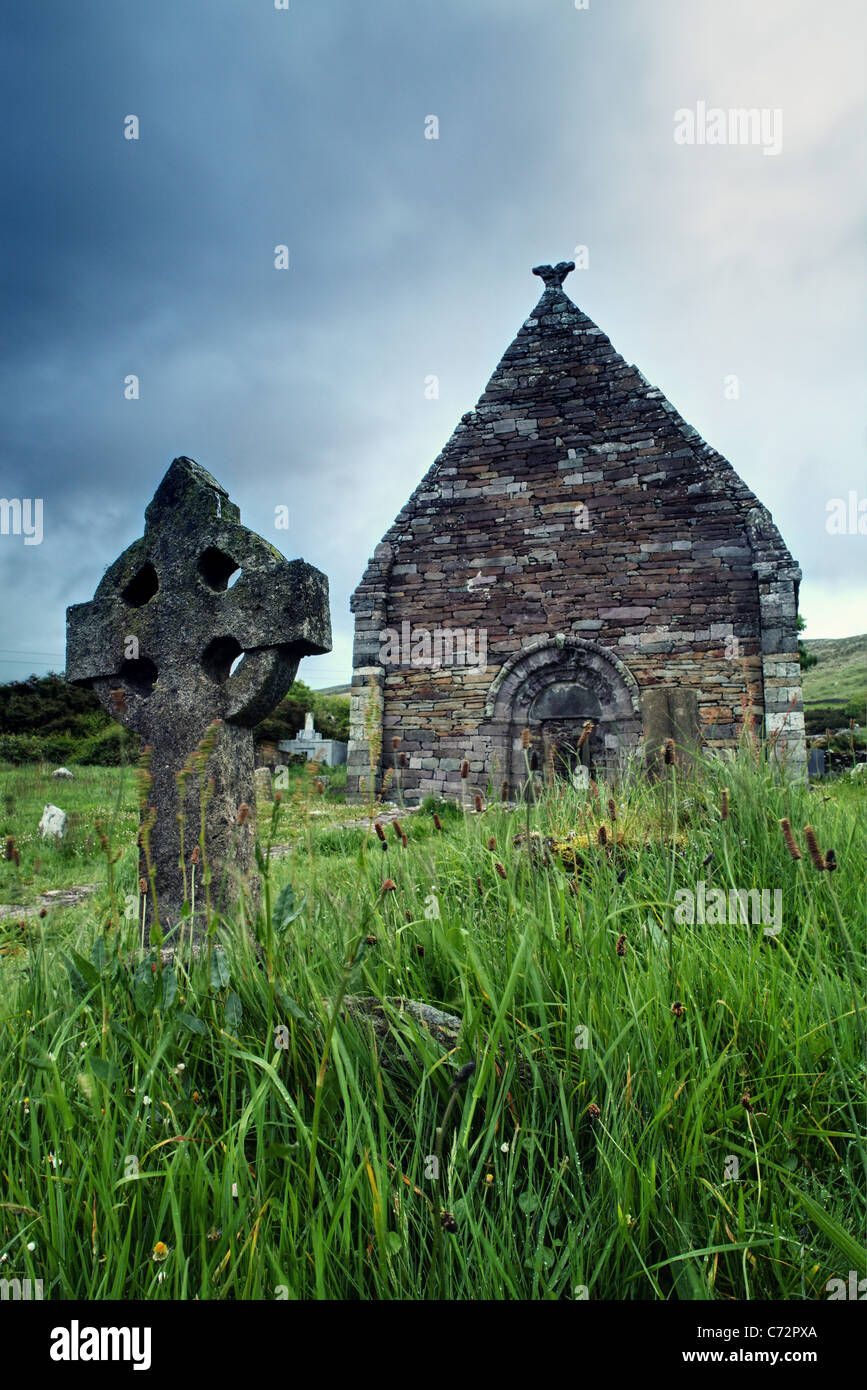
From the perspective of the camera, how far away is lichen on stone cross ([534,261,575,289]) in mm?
13031

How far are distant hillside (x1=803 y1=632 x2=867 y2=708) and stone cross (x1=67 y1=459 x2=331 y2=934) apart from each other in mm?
44038

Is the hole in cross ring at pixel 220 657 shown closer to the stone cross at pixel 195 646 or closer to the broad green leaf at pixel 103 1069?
the stone cross at pixel 195 646

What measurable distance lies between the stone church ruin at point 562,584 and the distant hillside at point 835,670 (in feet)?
114

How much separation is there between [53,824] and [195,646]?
22.0 ft

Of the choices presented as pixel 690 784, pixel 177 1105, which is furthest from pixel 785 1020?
pixel 690 784

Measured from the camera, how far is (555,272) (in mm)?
13102

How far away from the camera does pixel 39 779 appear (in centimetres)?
1235

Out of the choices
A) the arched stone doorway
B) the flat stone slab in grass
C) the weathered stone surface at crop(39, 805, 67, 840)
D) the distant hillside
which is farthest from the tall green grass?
the distant hillside

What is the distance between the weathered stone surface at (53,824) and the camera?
8617 millimetres

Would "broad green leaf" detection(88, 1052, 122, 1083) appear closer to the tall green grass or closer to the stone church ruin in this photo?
the tall green grass

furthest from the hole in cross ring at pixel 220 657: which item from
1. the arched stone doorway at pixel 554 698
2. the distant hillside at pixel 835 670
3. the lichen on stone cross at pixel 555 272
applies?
the distant hillside at pixel 835 670

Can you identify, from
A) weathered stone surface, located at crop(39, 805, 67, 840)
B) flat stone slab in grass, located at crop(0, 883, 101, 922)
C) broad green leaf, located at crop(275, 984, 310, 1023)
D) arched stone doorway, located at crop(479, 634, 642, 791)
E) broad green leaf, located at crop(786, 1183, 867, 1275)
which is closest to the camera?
broad green leaf, located at crop(786, 1183, 867, 1275)

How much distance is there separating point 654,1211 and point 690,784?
339cm

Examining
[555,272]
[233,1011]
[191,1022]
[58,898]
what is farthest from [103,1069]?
[555,272]
